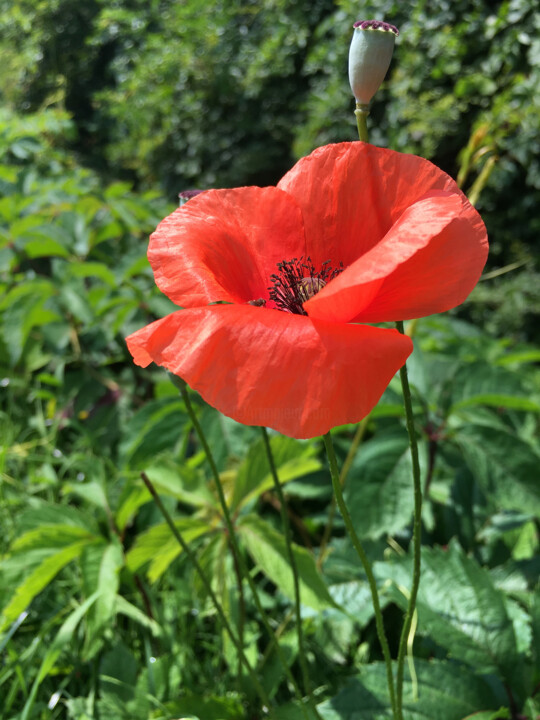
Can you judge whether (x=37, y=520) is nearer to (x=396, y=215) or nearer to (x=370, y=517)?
(x=370, y=517)

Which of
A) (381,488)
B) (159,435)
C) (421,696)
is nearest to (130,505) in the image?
(159,435)

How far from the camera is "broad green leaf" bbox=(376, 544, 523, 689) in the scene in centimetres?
95

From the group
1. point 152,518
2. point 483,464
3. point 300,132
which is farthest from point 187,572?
point 300,132

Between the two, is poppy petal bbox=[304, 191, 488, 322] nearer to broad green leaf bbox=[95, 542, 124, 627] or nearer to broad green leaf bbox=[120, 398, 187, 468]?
broad green leaf bbox=[95, 542, 124, 627]

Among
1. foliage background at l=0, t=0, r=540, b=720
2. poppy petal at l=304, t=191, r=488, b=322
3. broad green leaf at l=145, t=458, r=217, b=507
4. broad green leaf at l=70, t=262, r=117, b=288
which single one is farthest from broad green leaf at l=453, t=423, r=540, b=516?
broad green leaf at l=70, t=262, r=117, b=288

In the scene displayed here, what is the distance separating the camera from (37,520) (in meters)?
1.27

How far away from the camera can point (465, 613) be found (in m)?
0.99

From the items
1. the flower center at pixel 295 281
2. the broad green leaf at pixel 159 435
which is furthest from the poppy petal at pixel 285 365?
the broad green leaf at pixel 159 435

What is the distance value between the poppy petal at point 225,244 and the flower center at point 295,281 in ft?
0.04

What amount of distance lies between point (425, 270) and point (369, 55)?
0.76 feet

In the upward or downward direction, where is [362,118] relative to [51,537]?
upward

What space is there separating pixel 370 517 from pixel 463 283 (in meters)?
0.77

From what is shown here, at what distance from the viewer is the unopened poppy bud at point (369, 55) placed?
598 mm

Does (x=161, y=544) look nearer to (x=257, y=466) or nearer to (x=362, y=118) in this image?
(x=257, y=466)
